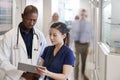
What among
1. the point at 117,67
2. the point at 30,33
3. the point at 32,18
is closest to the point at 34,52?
the point at 30,33

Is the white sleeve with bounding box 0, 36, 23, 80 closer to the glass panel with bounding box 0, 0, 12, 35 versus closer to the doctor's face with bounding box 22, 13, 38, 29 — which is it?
the doctor's face with bounding box 22, 13, 38, 29

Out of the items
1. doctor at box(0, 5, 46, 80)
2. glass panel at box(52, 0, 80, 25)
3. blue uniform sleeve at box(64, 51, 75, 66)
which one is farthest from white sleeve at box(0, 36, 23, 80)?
glass panel at box(52, 0, 80, 25)

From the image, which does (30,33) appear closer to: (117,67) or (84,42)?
(117,67)

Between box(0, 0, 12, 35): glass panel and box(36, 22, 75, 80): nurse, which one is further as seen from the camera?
box(0, 0, 12, 35): glass panel

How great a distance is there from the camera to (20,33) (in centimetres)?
230

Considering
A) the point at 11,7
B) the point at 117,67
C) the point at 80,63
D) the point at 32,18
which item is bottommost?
the point at 80,63

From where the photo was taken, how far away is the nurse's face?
2048 millimetres

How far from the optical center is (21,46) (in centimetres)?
229

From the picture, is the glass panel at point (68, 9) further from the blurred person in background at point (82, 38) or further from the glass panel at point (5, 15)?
the glass panel at point (5, 15)

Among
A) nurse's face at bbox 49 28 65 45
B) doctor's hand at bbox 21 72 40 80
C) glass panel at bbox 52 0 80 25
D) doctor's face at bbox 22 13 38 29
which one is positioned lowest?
doctor's hand at bbox 21 72 40 80

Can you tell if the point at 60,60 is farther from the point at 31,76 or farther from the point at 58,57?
the point at 31,76

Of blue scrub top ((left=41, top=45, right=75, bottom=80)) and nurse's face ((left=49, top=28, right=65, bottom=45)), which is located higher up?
nurse's face ((left=49, top=28, right=65, bottom=45))

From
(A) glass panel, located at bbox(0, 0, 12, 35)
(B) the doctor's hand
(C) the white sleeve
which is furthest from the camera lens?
Result: (A) glass panel, located at bbox(0, 0, 12, 35)

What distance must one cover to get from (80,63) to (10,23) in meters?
2.44
